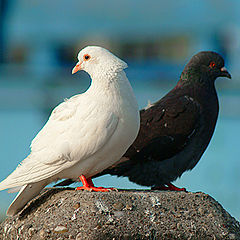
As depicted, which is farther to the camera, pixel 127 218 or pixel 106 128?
pixel 106 128

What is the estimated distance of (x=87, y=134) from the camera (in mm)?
4871

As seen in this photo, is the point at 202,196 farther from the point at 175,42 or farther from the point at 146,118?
the point at 175,42

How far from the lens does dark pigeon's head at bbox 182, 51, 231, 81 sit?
6652 mm

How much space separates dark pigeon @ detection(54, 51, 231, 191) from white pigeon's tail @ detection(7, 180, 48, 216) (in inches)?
42.0

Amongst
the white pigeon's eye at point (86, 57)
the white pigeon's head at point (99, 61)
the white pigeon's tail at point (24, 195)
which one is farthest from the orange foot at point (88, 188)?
the white pigeon's eye at point (86, 57)

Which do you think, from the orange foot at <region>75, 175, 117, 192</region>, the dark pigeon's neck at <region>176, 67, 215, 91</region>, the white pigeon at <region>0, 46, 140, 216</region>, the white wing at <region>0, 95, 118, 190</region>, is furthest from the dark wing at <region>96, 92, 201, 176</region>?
the white wing at <region>0, 95, 118, 190</region>

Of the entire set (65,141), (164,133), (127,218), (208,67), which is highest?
(208,67)

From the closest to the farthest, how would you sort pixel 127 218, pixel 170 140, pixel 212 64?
pixel 127 218 < pixel 170 140 < pixel 212 64

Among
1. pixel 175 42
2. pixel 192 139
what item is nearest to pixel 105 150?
pixel 192 139

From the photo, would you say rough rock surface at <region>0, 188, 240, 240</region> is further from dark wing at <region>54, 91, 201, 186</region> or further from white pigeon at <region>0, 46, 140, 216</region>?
dark wing at <region>54, 91, 201, 186</region>

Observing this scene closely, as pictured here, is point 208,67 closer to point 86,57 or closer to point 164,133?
point 164,133

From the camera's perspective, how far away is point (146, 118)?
21.3 feet

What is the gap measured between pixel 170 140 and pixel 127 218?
1.83 m

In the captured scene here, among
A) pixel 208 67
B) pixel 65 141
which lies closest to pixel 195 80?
pixel 208 67
